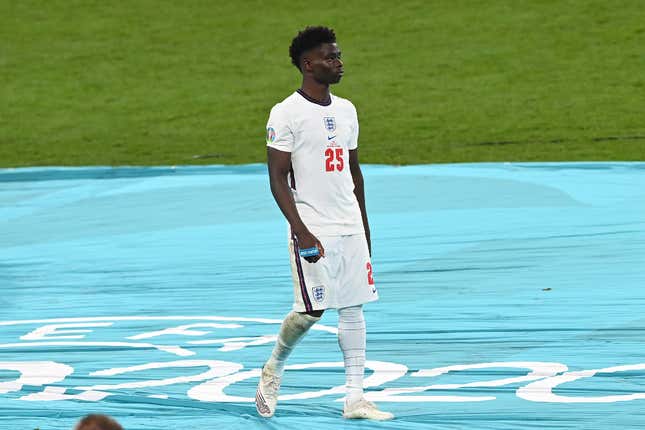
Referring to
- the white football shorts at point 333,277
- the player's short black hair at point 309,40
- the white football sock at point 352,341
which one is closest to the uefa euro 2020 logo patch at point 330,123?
the player's short black hair at point 309,40

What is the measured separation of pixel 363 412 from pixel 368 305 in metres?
2.68

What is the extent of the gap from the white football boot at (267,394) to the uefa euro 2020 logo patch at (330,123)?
1183 millimetres

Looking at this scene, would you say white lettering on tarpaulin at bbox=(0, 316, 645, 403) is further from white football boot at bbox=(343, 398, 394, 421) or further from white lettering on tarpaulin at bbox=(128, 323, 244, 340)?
white football boot at bbox=(343, 398, 394, 421)

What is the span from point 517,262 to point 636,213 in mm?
1957

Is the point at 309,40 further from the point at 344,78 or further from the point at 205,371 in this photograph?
the point at 344,78

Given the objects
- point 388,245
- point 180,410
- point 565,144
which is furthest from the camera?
point 565,144

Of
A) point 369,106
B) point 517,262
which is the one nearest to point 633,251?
point 517,262

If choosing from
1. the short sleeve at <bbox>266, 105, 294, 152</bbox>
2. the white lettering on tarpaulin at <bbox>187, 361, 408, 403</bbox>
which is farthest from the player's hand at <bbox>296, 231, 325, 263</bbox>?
the white lettering on tarpaulin at <bbox>187, 361, 408, 403</bbox>

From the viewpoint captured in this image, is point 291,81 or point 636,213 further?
point 291,81

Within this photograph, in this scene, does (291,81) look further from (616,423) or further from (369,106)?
(616,423)

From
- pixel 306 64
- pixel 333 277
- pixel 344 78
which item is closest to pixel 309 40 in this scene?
pixel 306 64

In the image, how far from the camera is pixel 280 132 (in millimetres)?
6309

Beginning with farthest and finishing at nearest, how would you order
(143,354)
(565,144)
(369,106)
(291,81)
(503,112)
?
(291,81) → (369,106) → (503,112) → (565,144) → (143,354)

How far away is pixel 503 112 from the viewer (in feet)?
75.6
